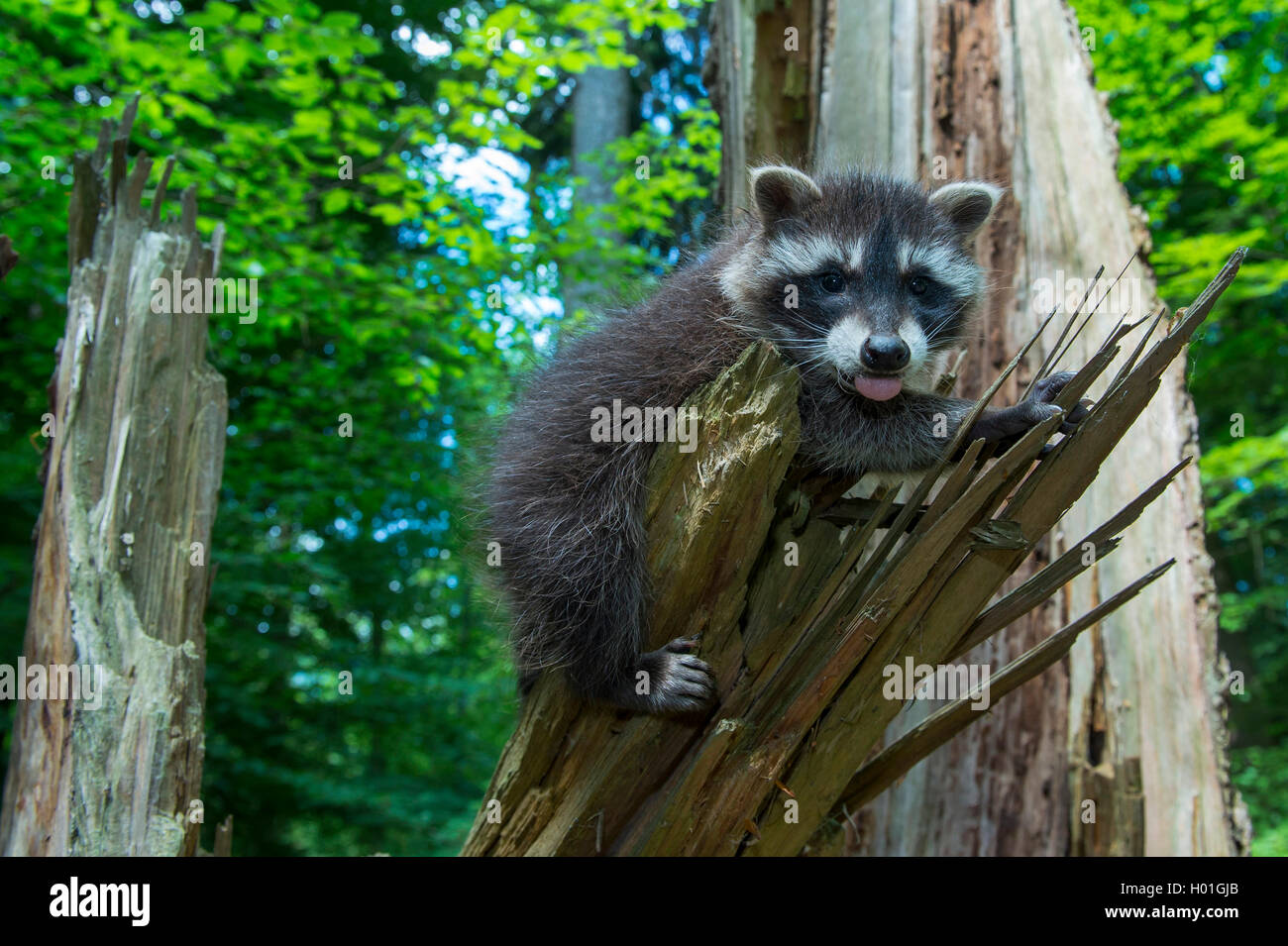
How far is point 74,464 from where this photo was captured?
4.70 meters

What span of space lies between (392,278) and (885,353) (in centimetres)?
667

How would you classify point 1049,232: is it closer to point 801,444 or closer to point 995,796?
point 801,444

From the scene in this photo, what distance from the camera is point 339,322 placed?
8750mm

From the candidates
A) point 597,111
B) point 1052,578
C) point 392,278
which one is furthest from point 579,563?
point 597,111

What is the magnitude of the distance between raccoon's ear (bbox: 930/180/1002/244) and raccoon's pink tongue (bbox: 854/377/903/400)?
1.14m

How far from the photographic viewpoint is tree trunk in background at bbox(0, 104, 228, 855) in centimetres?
432

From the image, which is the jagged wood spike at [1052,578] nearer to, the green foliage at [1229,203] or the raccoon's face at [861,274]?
the raccoon's face at [861,274]

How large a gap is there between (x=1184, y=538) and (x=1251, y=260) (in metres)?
6.80

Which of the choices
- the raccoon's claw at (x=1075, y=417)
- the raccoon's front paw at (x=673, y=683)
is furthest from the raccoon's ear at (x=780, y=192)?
the raccoon's front paw at (x=673, y=683)

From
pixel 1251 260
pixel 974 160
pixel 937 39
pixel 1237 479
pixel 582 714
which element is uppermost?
pixel 1251 260

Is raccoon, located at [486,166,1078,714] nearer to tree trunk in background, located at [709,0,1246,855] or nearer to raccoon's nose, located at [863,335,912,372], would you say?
raccoon's nose, located at [863,335,912,372]

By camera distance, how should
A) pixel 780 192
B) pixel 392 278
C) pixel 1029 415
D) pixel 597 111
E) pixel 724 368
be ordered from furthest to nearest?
pixel 597 111
pixel 392 278
pixel 780 192
pixel 724 368
pixel 1029 415

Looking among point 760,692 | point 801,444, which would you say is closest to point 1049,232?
point 801,444

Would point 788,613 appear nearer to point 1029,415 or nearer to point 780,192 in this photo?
point 1029,415
